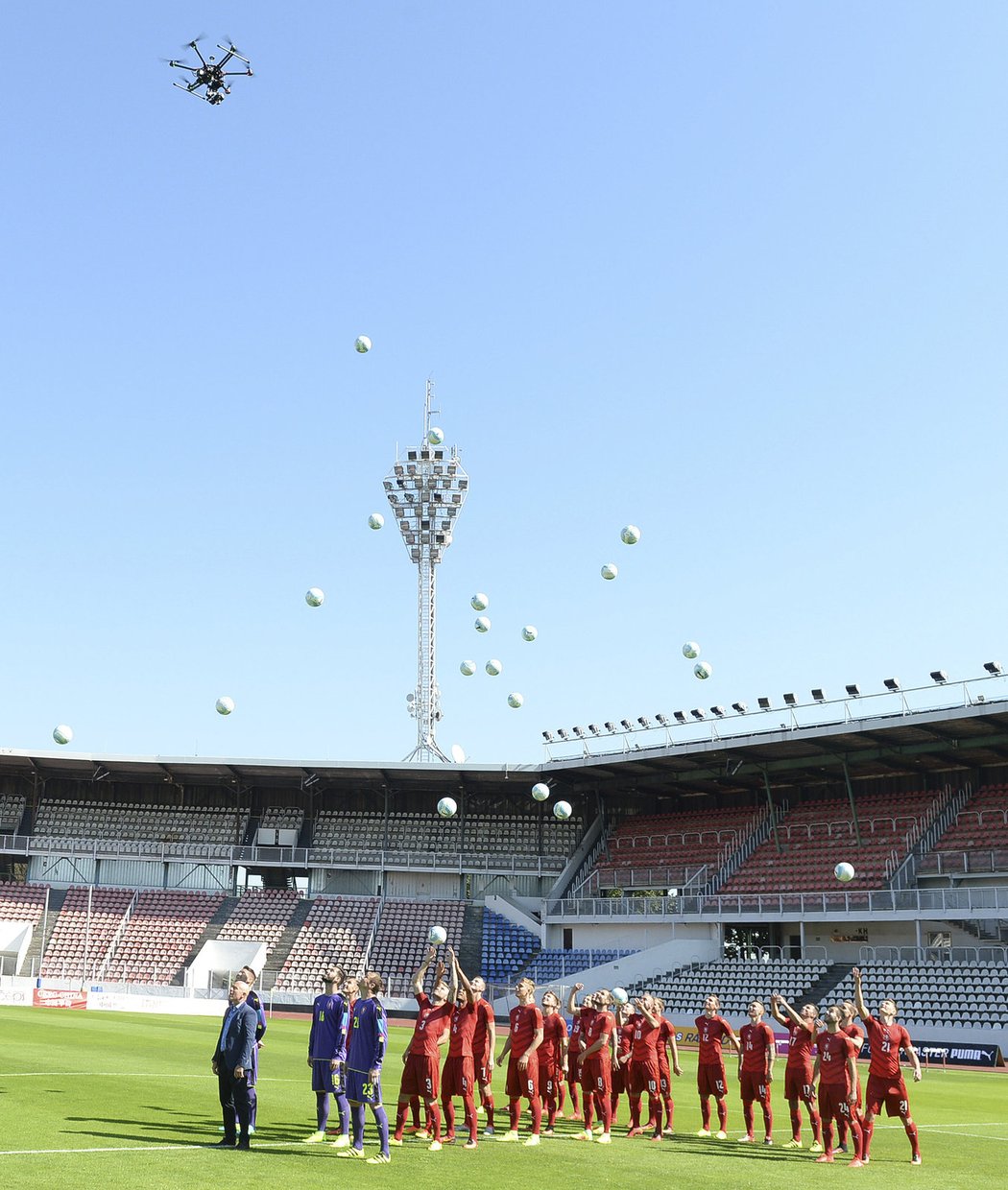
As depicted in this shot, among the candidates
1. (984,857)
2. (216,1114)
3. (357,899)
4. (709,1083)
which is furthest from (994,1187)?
(357,899)

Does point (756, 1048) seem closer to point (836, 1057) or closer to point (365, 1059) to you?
point (836, 1057)

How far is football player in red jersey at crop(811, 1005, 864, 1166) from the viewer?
46.6 feet

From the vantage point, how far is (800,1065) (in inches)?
595

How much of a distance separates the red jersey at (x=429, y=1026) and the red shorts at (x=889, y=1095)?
16.6 feet

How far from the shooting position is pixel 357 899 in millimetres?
52844

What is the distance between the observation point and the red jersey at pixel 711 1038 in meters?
15.9

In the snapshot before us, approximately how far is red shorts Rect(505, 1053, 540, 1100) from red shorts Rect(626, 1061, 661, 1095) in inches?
64.3

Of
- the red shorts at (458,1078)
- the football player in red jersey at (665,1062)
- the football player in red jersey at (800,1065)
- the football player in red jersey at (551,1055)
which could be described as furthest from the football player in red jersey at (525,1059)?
the football player in red jersey at (800,1065)

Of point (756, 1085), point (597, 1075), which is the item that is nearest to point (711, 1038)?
point (756, 1085)

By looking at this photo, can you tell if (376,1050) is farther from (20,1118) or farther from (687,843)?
(687,843)

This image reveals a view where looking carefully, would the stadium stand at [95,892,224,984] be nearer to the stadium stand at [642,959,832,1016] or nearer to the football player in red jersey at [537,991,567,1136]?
the stadium stand at [642,959,832,1016]

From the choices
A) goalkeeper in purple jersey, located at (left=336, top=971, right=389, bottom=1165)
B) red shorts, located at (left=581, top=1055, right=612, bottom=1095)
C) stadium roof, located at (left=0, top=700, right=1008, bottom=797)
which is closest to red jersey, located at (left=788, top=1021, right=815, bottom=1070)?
red shorts, located at (left=581, top=1055, right=612, bottom=1095)

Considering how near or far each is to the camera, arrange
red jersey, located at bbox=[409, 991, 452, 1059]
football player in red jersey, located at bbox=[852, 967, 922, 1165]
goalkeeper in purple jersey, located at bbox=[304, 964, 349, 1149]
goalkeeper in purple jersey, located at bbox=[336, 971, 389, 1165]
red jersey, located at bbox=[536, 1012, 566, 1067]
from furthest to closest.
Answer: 1. red jersey, located at bbox=[536, 1012, 566, 1067]
2. football player in red jersey, located at bbox=[852, 967, 922, 1165]
3. red jersey, located at bbox=[409, 991, 452, 1059]
4. goalkeeper in purple jersey, located at bbox=[304, 964, 349, 1149]
5. goalkeeper in purple jersey, located at bbox=[336, 971, 389, 1165]

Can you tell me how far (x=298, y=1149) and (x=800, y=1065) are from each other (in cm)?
627
